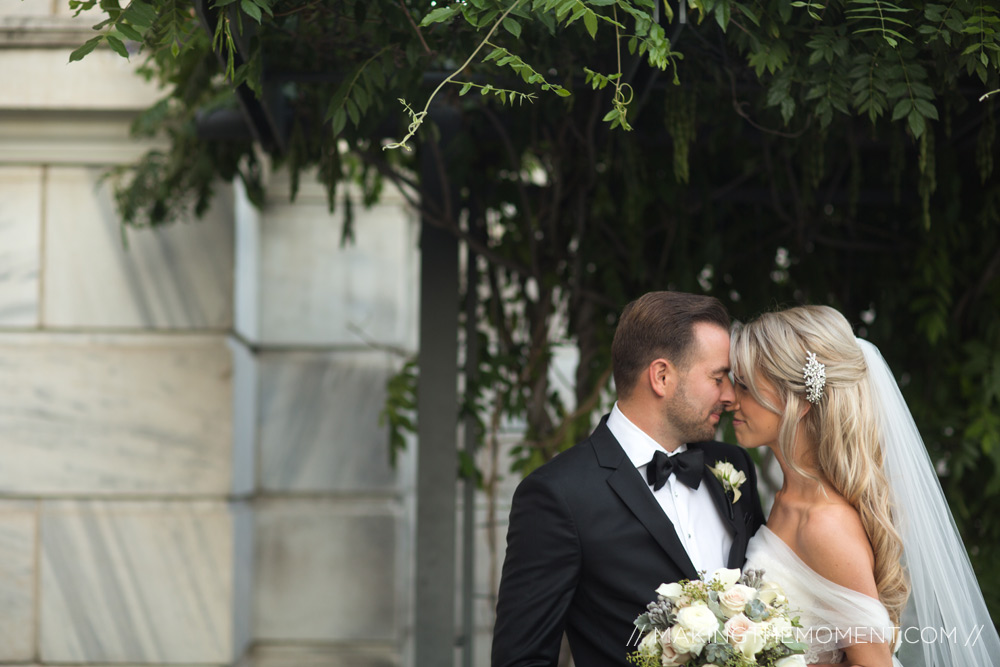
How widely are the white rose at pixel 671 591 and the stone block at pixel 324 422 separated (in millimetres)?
3048

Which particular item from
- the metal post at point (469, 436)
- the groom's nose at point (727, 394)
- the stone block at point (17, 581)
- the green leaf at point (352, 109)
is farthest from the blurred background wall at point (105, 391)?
the groom's nose at point (727, 394)

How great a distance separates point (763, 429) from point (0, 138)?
3.92 metres

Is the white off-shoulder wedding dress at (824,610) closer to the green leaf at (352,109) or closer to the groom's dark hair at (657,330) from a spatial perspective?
the groom's dark hair at (657,330)

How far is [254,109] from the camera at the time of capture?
327cm

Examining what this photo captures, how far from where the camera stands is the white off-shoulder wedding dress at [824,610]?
2.26 metres

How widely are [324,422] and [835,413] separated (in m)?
3.21

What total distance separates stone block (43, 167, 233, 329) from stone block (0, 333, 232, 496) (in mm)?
123

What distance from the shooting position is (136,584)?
170 inches

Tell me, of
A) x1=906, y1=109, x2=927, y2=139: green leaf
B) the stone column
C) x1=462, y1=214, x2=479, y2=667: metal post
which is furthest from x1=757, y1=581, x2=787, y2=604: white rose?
the stone column

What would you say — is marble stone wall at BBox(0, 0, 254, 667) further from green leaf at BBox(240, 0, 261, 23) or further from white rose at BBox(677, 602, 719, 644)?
white rose at BBox(677, 602, 719, 644)

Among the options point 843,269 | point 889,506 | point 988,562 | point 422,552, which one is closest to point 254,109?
point 422,552

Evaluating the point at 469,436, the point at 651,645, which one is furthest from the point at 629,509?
the point at 469,436

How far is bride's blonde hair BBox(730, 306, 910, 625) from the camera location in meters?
2.38

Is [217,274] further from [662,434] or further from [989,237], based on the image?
[989,237]
